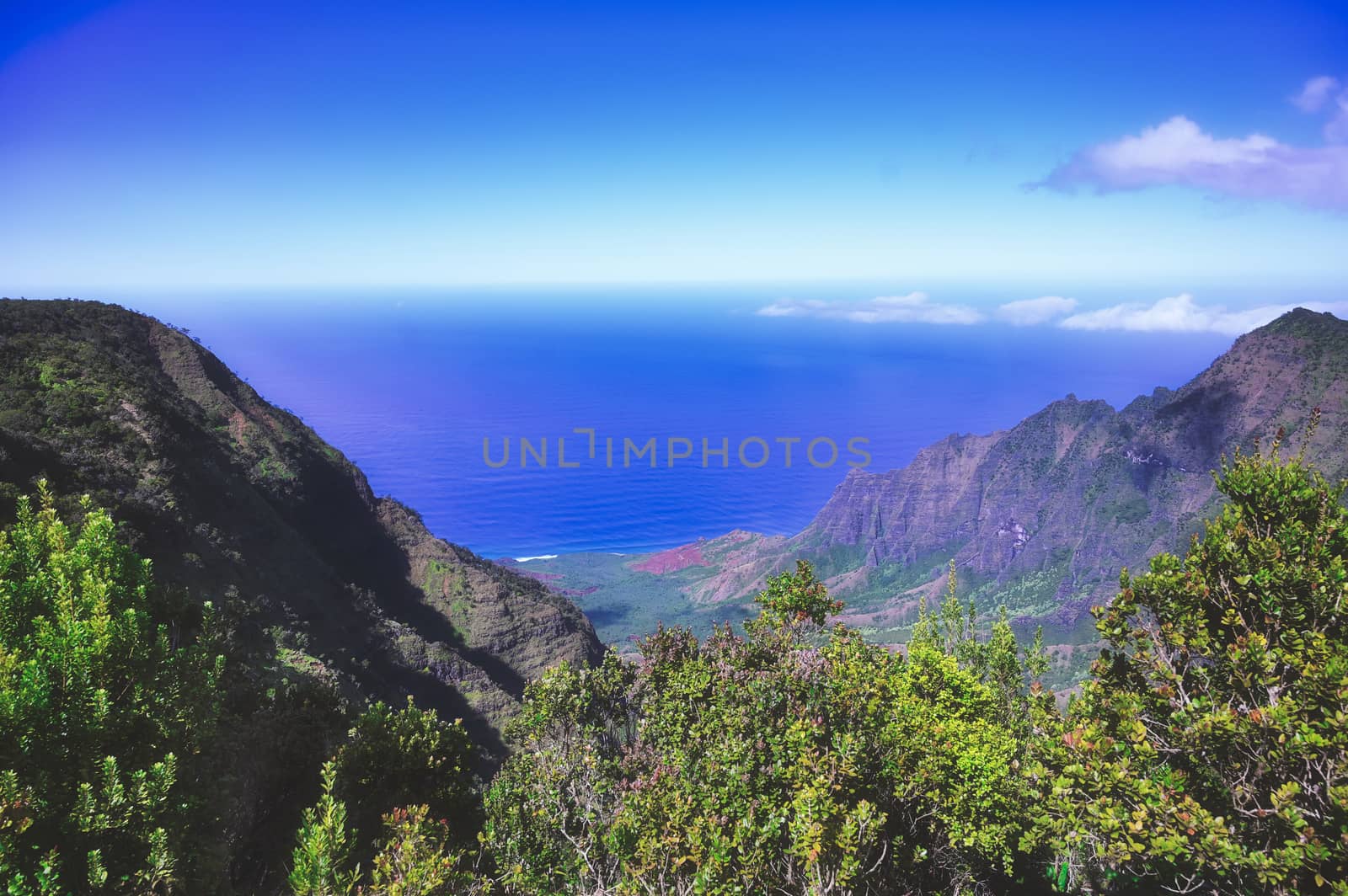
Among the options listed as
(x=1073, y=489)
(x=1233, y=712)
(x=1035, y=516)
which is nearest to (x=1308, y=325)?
(x=1073, y=489)

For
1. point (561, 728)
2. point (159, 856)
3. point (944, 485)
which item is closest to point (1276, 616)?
point (561, 728)

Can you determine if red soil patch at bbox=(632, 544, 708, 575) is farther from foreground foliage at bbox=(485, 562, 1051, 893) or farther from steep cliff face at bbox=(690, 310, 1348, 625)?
foreground foliage at bbox=(485, 562, 1051, 893)

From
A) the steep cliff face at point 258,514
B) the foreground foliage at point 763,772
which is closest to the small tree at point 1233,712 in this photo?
the foreground foliage at point 763,772

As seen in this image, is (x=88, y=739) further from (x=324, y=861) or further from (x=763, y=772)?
(x=763, y=772)

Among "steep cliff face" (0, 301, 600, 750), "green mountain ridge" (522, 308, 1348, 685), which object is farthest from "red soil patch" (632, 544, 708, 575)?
"steep cliff face" (0, 301, 600, 750)

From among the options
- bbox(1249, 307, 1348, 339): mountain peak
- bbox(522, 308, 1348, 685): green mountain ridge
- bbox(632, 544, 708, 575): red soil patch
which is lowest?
bbox(632, 544, 708, 575): red soil patch

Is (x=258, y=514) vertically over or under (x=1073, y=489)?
over

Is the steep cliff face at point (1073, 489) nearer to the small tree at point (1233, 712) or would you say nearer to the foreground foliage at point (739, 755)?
the small tree at point (1233, 712)
